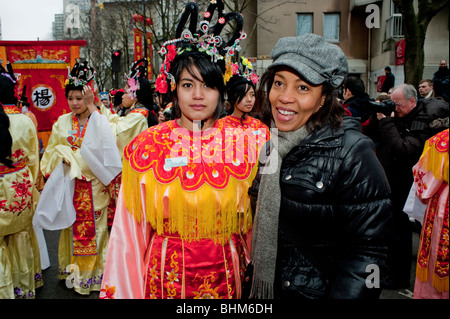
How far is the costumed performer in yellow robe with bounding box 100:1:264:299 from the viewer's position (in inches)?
73.8

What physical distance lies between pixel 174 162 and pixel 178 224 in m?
0.33

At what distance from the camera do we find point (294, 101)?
1.49 meters

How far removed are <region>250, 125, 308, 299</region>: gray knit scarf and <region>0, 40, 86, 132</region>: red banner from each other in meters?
6.16

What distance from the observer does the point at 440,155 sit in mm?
2645

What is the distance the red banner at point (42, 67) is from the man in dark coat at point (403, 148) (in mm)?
5527

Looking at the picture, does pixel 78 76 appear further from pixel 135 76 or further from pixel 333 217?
pixel 333 217

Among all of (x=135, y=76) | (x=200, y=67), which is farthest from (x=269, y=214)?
(x=135, y=76)

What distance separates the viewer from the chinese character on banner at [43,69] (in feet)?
21.9

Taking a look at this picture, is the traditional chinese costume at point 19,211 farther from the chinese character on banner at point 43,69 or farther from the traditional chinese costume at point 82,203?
the chinese character on banner at point 43,69

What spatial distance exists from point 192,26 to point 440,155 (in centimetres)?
199

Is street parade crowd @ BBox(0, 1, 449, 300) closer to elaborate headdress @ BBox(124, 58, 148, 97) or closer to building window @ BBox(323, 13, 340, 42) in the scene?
elaborate headdress @ BBox(124, 58, 148, 97)

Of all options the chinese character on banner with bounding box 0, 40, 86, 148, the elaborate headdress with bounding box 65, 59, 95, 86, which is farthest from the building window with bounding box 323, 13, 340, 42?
the elaborate headdress with bounding box 65, 59, 95, 86

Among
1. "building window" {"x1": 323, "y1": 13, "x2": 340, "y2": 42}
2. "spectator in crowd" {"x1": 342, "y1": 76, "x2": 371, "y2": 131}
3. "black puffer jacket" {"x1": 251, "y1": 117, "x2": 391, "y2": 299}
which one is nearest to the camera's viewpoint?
"black puffer jacket" {"x1": 251, "y1": 117, "x2": 391, "y2": 299}
